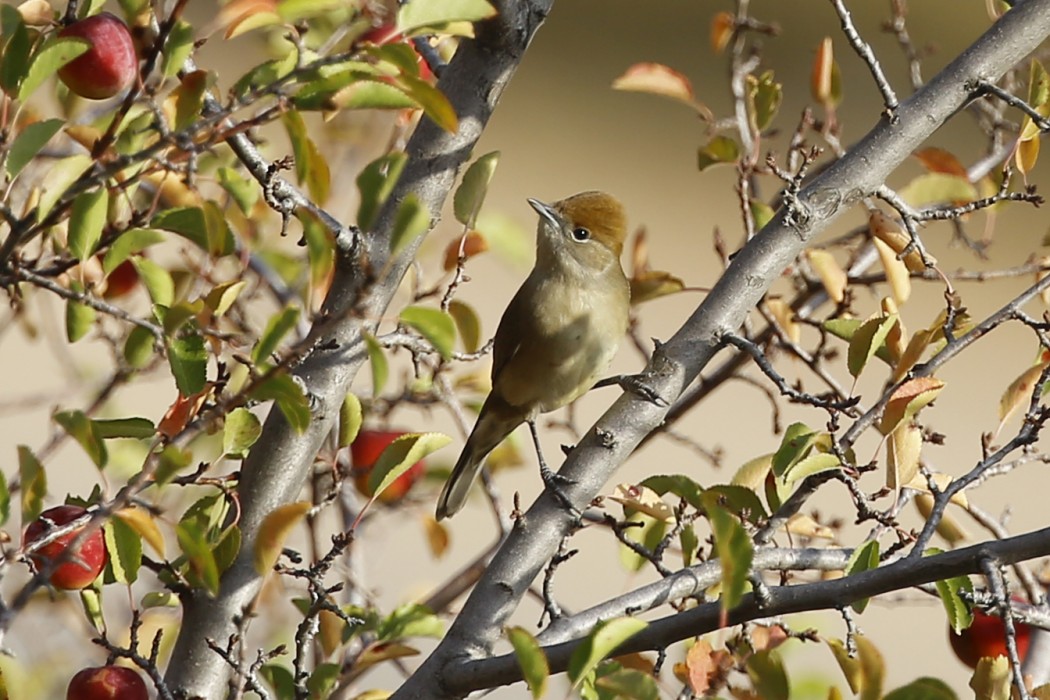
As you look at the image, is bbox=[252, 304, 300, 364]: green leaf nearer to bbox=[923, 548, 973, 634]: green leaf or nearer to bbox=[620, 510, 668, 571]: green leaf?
bbox=[923, 548, 973, 634]: green leaf

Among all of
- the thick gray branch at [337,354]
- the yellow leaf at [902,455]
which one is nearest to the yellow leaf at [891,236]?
the yellow leaf at [902,455]

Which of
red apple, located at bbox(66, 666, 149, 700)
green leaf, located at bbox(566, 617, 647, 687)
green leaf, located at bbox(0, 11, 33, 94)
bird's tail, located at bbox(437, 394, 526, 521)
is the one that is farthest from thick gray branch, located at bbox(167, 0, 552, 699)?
bird's tail, located at bbox(437, 394, 526, 521)

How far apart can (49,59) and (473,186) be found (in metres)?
0.73

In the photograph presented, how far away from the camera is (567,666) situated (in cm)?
168

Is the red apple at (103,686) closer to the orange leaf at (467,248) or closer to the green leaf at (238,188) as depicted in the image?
the green leaf at (238,188)

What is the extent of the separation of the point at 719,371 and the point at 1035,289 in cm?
83

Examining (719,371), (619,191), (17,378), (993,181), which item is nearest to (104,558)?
(719,371)

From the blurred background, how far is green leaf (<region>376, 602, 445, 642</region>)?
0.65 metres

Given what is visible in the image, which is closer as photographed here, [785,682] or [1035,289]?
[785,682]

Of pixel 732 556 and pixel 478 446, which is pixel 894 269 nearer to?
pixel 732 556

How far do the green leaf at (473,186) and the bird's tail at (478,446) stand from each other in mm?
959

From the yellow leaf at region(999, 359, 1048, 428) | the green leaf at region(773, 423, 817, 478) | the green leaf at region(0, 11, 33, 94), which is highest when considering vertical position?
the green leaf at region(0, 11, 33, 94)

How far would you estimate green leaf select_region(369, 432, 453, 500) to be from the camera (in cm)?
204

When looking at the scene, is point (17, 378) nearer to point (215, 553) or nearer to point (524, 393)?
point (524, 393)
